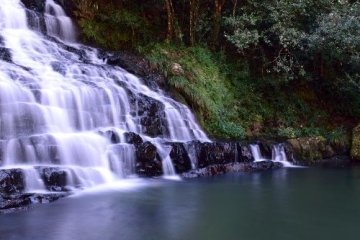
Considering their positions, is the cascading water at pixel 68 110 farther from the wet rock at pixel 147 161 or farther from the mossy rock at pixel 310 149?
the mossy rock at pixel 310 149

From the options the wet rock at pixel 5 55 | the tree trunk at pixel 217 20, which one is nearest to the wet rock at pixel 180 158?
the wet rock at pixel 5 55

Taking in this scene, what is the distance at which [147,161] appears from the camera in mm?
9758

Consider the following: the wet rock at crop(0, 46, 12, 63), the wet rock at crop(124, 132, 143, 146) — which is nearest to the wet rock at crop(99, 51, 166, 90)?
the wet rock at crop(0, 46, 12, 63)

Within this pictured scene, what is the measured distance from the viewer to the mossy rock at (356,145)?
514 inches

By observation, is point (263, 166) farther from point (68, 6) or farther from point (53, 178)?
point (68, 6)

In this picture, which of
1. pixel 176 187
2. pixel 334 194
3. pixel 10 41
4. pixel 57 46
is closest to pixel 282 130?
pixel 334 194

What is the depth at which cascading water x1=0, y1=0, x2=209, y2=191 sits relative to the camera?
864cm

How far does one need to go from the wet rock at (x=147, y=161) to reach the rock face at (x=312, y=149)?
4.24 m

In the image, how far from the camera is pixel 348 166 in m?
12.2

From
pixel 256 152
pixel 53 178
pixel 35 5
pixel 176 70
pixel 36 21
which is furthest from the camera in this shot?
pixel 35 5

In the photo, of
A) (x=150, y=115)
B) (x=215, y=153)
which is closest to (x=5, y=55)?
(x=150, y=115)

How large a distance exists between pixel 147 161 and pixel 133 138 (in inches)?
22.9

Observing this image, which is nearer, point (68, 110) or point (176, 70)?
point (68, 110)

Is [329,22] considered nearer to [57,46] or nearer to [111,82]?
[111,82]
